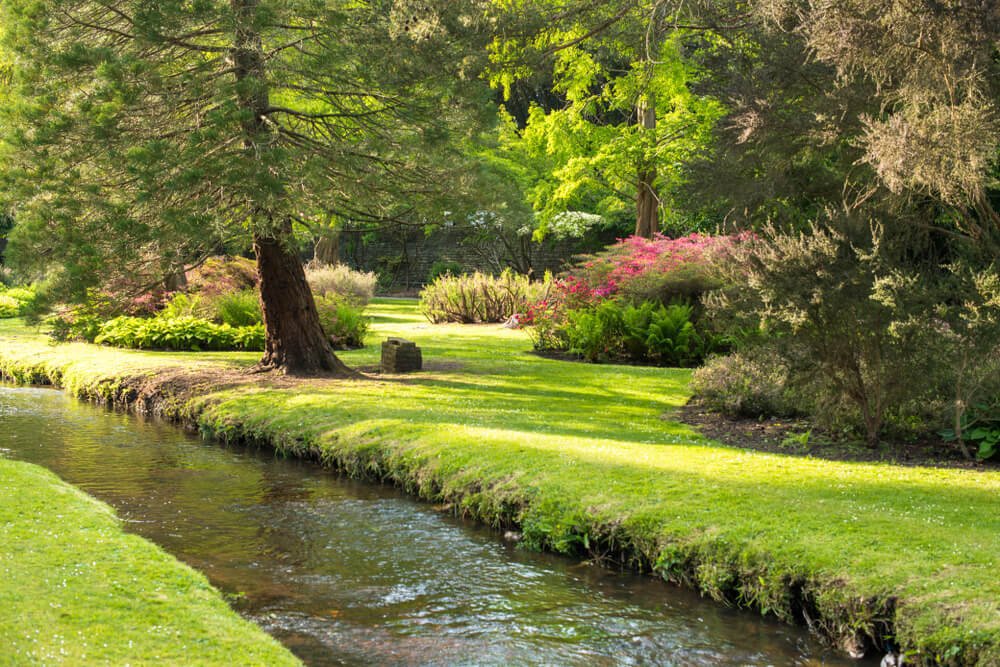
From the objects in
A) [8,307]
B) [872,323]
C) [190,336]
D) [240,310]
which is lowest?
[190,336]

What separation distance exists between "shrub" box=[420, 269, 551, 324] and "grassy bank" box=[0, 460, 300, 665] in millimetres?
18483

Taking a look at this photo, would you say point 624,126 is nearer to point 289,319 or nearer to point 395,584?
point 289,319

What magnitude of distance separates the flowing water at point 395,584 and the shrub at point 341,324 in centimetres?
908

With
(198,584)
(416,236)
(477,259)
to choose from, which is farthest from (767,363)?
(416,236)

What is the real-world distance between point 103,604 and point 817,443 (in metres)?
7.16

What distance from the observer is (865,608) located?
16.9 ft

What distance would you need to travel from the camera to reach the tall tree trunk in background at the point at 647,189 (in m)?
21.1

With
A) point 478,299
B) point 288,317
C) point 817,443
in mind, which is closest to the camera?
point 817,443

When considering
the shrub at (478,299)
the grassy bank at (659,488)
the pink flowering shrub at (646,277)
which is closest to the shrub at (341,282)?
the shrub at (478,299)

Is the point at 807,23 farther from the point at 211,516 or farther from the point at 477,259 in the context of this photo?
the point at 477,259

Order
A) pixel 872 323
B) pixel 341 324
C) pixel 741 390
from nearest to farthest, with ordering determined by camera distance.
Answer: pixel 872 323
pixel 741 390
pixel 341 324

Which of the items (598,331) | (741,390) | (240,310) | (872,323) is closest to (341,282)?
(240,310)

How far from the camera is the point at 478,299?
2477 centimetres

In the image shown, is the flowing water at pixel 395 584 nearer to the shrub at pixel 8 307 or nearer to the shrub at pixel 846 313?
the shrub at pixel 846 313
